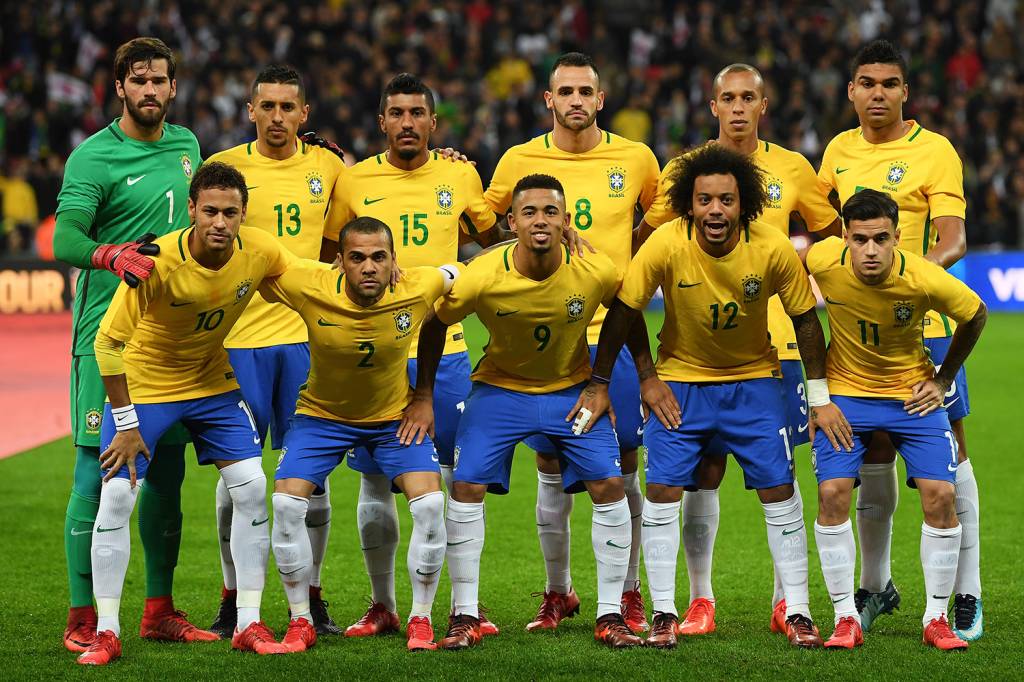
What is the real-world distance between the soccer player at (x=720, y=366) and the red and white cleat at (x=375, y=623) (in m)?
1.32

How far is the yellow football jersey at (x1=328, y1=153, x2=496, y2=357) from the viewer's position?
23.4 feet

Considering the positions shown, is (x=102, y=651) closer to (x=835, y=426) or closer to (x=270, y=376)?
(x=270, y=376)

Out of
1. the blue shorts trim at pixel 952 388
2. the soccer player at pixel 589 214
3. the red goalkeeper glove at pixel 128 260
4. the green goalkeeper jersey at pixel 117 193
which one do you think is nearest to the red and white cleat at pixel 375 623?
the soccer player at pixel 589 214

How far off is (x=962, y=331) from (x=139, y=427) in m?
3.78

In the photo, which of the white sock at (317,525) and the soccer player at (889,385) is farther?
the white sock at (317,525)

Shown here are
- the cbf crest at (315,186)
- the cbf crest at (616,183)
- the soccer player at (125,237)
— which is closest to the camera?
the soccer player at (125,237)

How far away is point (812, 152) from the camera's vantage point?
75.8 ft

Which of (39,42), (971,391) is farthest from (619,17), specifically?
(971,391)

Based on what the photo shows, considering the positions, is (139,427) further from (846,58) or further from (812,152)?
(846,58)

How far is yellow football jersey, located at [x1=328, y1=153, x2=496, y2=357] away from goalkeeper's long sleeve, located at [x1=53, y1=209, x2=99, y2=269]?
4.43ft

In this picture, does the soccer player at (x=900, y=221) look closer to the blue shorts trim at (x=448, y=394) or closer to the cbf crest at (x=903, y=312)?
the cbf crest at (x=903, y=312)

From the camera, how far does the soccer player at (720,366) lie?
6449 millimetres

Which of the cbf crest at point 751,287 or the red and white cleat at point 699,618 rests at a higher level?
the cbf crest at point 751,287

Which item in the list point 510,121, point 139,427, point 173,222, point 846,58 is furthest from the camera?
point 846,58
